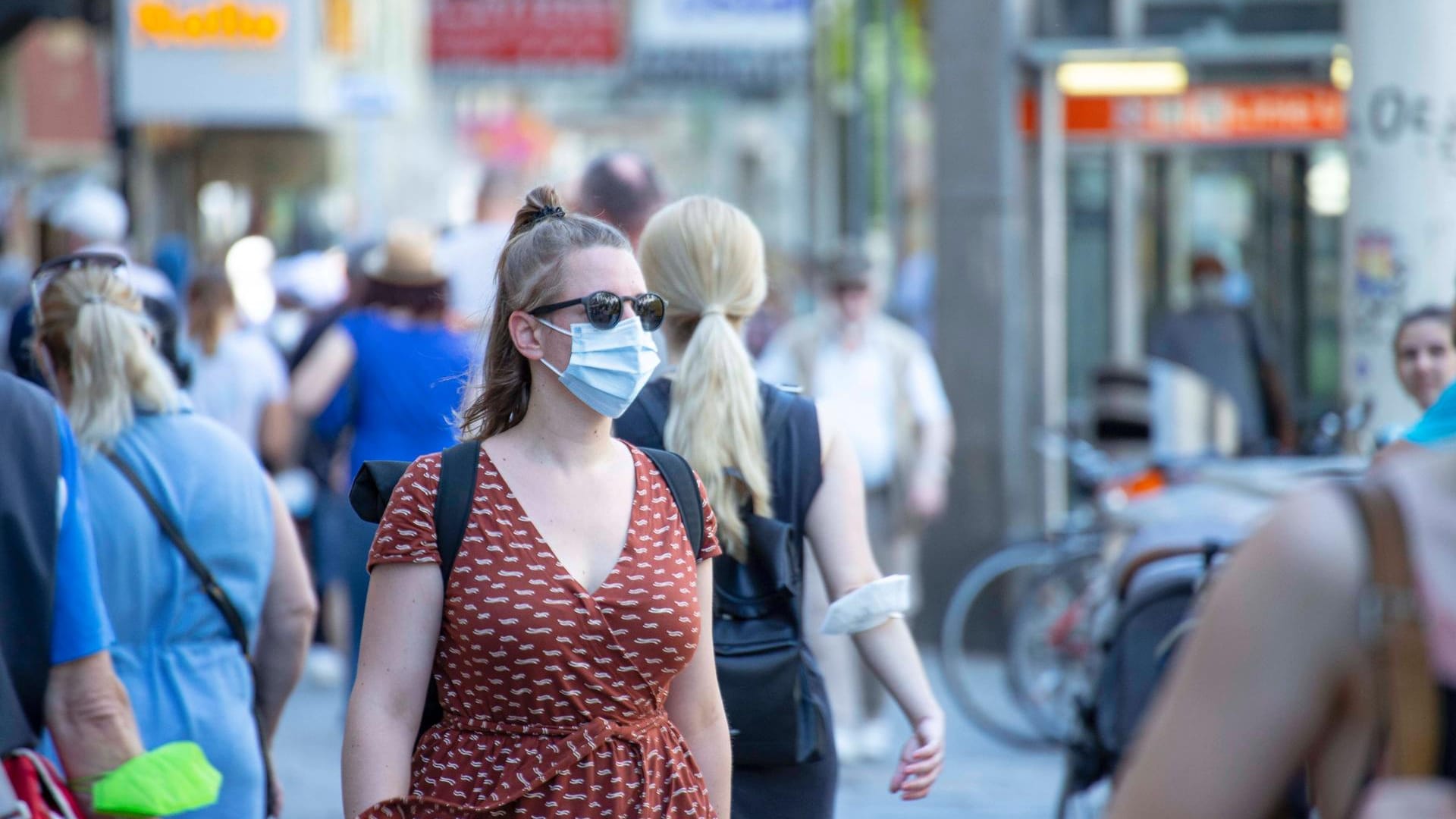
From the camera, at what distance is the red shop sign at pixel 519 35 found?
60.7 ft

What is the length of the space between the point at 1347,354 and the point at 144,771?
4973 millimetres

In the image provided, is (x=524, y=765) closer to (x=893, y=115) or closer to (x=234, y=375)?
(x=234, y=375)

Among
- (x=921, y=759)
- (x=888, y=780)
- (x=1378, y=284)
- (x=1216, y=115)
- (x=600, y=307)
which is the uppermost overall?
(x=1216, y=115)

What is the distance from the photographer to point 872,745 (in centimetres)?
808

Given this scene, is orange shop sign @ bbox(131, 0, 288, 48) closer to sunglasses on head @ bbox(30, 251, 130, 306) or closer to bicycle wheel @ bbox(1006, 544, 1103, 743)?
bicycle wheel @ bbox(1006, 544, 1103, 743)

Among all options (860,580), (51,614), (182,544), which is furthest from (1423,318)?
(51,614)

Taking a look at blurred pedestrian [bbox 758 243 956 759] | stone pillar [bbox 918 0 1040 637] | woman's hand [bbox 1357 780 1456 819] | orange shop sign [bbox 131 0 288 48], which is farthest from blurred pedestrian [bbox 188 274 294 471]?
orange shop sign [bbox 131 0 288 48]

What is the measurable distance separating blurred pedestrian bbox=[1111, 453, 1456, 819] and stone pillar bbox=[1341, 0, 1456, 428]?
200 inches

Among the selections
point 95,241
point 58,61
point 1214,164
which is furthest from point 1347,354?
point 58,61

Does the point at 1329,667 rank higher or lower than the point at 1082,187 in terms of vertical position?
lower

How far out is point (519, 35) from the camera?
18688mm

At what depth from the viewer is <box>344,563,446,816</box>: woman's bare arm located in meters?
2.85

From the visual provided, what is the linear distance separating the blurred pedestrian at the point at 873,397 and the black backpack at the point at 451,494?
4.86m

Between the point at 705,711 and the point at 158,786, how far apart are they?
1.05 metres
